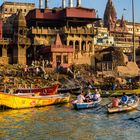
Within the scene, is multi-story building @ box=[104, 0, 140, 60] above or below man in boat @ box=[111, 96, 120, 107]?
above

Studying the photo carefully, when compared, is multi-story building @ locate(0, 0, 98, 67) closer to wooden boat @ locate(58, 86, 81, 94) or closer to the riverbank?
the riverbank

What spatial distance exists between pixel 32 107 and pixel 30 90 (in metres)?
7.61

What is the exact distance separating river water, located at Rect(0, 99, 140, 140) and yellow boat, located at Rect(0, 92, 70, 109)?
3.16 feet

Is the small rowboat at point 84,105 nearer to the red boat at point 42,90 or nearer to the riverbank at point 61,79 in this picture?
the red boat at point 42,90

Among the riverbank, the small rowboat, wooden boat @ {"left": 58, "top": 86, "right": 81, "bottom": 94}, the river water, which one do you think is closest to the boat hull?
the river water

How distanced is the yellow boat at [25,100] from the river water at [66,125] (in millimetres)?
964

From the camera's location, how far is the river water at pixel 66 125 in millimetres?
28016

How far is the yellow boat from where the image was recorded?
139 feet

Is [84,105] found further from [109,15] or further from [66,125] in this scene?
[109,15]

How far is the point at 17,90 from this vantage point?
5269cm

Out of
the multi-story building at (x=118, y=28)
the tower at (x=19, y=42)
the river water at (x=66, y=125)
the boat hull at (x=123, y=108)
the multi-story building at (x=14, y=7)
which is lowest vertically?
the river water at (x=66, y=125)

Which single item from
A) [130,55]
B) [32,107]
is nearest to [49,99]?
[32,107]

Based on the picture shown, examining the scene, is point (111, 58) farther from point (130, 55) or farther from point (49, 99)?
point (49, 99)

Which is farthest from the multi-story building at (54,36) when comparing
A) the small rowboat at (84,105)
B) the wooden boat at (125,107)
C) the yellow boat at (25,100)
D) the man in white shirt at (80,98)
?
the wooden boat at (125,107)
